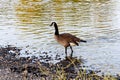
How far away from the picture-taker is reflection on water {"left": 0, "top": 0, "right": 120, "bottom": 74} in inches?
546

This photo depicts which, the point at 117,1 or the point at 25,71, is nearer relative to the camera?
the point at 25,71

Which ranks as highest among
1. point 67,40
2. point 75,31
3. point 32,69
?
point 67,40

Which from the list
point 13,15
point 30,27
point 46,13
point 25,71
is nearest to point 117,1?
point 46,13

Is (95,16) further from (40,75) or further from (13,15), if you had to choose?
(40,75)

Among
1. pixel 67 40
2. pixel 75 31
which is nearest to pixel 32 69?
pixel 67 40

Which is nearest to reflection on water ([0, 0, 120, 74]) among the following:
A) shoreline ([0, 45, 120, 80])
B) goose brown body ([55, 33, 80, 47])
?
goose brown body ([55, 33, 80, 47])

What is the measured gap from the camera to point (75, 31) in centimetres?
1892

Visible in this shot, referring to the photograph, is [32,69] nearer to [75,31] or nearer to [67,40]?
[67,40]

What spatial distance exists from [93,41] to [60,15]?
30.1ft

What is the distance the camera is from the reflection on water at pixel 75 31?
13.9m

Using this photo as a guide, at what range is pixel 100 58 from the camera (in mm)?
13273

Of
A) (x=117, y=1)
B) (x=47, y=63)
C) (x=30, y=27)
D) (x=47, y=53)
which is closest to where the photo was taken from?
(x=47, y=63)

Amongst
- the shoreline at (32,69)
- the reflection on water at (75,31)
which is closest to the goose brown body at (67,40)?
the reflection on water at (75,31)

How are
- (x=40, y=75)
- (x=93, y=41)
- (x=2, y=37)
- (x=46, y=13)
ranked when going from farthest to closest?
1. (x=46, y=13)
2. (x=2, y=37)
3. (x=93, y=41)
4. (x=40, y=75)
